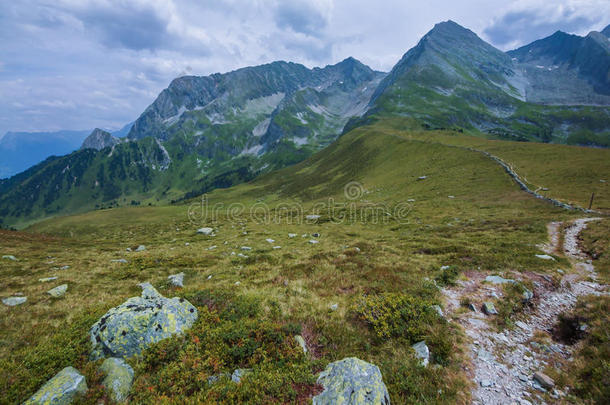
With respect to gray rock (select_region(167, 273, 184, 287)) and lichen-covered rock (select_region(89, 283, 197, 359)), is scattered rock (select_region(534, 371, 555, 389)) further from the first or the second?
gray rock (select_region(167, 273, 184, 287))

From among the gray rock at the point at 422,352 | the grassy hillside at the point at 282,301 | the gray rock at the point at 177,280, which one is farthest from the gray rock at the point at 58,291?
the gray rock at the point at 422,352

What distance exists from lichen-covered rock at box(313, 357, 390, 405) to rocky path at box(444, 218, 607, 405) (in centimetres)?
285

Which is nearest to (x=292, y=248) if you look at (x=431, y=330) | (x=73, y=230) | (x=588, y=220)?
(x=431, y=330)

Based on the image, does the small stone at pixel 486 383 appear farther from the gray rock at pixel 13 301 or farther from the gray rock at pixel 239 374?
the gray rock at pixel 13 301

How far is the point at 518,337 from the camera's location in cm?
889

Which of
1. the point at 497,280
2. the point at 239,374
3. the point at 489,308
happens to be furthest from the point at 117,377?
the point at 497,280

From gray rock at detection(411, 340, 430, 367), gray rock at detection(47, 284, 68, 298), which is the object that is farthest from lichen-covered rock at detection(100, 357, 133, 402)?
gray rock at detection(47, 284, 68, 298)

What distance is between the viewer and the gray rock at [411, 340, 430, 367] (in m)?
7.81

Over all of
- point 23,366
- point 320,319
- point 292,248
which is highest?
point 23,366

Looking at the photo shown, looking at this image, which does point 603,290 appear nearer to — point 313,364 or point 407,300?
point 407,300

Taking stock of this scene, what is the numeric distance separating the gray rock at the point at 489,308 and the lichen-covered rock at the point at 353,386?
22.3 feet

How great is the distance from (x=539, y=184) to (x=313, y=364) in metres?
53.8

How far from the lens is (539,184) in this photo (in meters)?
41.3

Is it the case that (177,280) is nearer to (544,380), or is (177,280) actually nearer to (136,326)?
(136,326)
